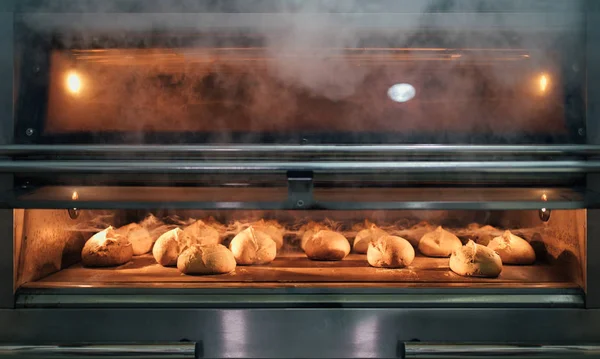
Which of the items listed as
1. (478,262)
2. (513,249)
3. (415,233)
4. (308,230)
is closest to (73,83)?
(308,230)

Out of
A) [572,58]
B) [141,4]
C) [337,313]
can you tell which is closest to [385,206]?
[337,313]

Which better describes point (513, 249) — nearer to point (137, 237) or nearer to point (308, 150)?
point (308, 150)

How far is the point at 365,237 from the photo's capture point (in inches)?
51.0

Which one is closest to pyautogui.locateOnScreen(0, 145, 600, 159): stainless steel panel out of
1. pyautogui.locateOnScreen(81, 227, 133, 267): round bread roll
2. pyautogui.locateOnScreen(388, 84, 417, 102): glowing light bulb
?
pyautogui.locateOnScreen(388, 84, 417, 102): glowing light bulb

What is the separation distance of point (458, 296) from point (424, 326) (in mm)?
112

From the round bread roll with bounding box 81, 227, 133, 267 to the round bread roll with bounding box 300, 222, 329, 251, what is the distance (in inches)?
19.9

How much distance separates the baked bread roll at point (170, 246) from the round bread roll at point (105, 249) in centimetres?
9

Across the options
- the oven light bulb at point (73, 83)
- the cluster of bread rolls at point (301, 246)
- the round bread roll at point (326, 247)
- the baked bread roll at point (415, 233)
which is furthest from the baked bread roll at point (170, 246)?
the baked bread roll at point (415, 233)

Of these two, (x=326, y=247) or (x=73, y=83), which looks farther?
(x=326, y=247)

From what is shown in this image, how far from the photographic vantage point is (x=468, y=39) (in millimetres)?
1104

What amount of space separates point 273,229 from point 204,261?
0.25 meters

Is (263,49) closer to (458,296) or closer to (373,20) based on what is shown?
(373,20)

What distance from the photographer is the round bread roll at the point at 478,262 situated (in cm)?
113

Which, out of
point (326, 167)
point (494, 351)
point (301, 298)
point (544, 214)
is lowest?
point (494, 351)
